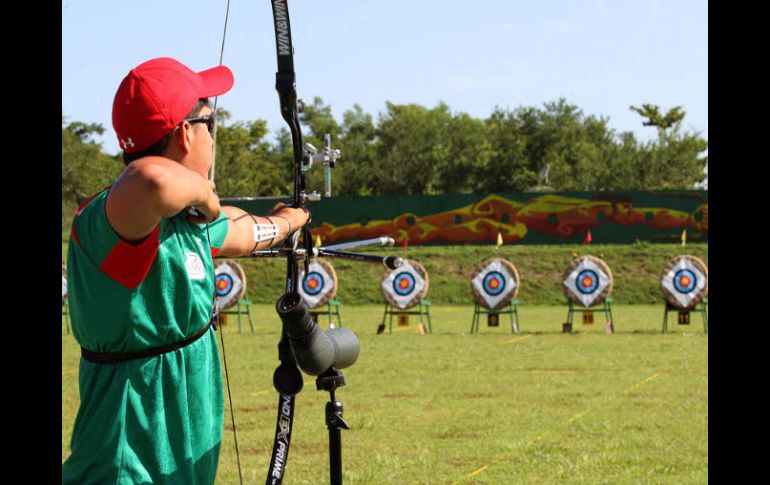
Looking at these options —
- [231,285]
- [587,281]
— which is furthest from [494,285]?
[231,285]

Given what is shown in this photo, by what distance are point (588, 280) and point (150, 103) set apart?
1393 cm

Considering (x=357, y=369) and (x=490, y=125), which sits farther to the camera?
(x=490, y=125)

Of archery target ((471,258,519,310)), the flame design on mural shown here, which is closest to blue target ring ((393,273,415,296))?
archery target ((471,258,519,310))

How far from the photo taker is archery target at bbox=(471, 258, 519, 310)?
1602 centimetres

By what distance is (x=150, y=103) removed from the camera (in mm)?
2328

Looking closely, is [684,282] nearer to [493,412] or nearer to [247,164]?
[493,412]

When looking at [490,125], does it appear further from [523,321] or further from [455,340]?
[455,340]

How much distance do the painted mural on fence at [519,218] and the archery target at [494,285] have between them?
10.6 meters

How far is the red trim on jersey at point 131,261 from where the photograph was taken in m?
2.28

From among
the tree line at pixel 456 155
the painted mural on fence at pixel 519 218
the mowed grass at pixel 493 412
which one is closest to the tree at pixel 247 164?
the tree line at pixel 456 155
